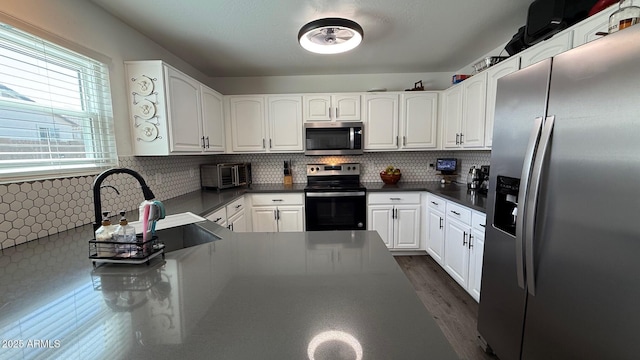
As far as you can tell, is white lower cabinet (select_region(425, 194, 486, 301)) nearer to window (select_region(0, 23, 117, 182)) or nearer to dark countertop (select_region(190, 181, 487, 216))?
dark countertop (select_region(190, 181, 487, 216))

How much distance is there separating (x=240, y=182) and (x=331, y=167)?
1.25m

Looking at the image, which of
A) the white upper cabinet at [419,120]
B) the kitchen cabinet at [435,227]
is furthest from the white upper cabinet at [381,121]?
the kitchen cabinet at [435,227]

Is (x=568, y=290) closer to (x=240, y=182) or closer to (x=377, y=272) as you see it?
(x=377, y=272)

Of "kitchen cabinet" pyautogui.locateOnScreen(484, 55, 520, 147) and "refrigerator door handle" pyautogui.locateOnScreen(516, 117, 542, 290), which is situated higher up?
"kitchen cabinet" pyautogui.locateOnScreen(484, 55, 520, 147)

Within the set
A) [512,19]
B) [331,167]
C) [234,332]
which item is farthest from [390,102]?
[234,332]

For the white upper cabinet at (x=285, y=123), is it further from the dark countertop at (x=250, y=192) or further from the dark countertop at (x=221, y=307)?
the dark countertop at (x=221, y=307)

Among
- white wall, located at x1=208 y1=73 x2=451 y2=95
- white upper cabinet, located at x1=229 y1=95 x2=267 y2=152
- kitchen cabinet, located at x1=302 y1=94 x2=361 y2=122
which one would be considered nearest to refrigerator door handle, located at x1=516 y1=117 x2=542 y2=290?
kitchen cabinet, located at x1=302 y1=94 x2=361 y2=122

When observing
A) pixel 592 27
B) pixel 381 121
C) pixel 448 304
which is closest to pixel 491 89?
pixel 592 27

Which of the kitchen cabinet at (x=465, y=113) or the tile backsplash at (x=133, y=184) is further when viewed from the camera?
the kitchen cabinet at (x=465, y=113)

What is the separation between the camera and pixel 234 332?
1.86ft

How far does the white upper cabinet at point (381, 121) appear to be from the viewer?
10.6 ft

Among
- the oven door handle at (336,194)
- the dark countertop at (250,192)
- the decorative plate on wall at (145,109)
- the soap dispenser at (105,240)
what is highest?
the decorative plate on wall at (145,109)

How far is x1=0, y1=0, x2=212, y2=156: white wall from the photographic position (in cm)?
135

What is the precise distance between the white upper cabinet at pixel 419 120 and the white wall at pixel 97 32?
2.86 m
